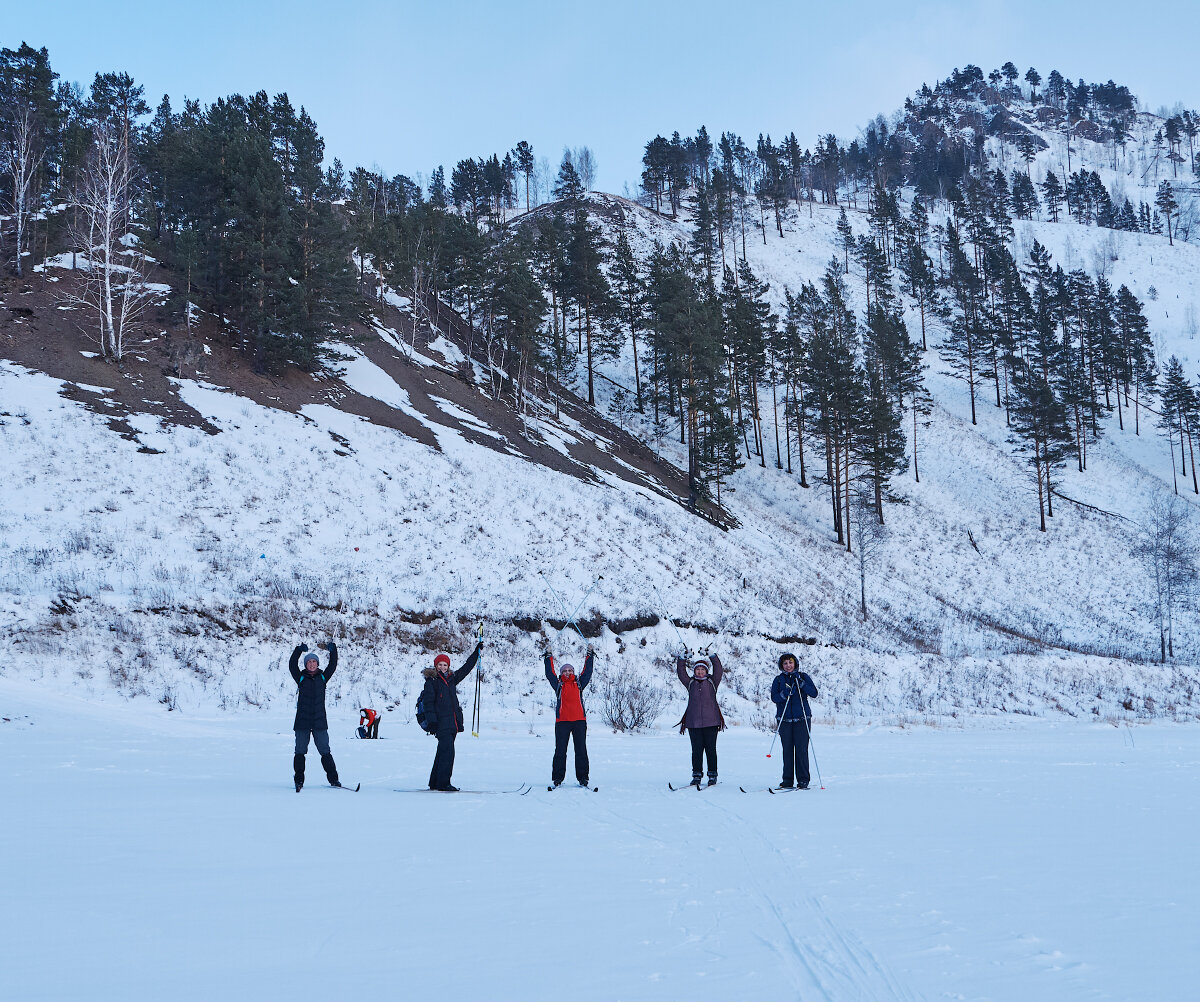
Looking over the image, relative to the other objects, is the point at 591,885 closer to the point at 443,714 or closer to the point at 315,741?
the point at 443,714

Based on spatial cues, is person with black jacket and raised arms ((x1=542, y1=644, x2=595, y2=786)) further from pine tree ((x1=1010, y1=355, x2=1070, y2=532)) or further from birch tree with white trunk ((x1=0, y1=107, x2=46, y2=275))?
pine tree ((x1=1010, y1=355, x2=1070, y2=532))

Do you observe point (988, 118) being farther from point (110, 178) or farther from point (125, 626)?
point (125, 626)

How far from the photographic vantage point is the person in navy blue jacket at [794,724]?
34.7 feet

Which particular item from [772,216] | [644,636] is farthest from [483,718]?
[772,216]

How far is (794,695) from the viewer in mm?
10727

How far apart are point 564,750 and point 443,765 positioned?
5.78 feet

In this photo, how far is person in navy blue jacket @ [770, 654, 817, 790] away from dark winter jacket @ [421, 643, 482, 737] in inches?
175

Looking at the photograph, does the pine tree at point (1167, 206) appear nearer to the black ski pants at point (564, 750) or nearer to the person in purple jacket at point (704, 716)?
the person in purple jacket at point (704, 716)

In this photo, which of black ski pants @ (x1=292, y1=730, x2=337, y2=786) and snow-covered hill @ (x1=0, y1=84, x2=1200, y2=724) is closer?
black ski pants @ (x1=292, y1=730, x2=337, y2=786)

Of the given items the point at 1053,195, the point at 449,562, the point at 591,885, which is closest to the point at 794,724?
the point at 591,885

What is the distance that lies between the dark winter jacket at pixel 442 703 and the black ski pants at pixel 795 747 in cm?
456

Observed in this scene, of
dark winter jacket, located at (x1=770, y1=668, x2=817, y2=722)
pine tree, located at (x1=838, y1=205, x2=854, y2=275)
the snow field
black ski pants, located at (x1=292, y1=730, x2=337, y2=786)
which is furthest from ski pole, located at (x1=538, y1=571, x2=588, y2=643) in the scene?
pine tree, located at (x1=838, y1=205, x2=854, y2=275)

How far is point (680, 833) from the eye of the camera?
768 centimetres

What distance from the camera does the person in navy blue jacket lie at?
1059cm
